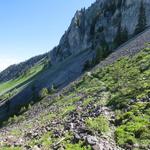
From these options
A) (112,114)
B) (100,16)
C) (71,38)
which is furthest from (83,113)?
(71,38)

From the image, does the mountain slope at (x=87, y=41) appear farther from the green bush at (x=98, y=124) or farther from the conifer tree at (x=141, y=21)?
the green bush at (x=98, y=124)

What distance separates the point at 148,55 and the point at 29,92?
Answer: 6829 cm

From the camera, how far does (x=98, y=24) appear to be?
142m

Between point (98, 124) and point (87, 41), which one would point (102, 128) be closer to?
point (98, 124)

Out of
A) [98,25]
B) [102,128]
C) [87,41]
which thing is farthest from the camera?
[87,41]

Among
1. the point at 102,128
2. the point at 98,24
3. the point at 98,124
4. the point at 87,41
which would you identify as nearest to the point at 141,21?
the point at 98,24

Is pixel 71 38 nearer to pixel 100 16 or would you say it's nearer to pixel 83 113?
pixel 100 16

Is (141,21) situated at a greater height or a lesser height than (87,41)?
greater

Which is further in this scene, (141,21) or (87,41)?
(87,41)

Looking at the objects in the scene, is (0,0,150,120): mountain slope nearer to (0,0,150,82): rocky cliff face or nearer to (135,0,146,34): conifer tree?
(0,0,150,82): rocky cliff face

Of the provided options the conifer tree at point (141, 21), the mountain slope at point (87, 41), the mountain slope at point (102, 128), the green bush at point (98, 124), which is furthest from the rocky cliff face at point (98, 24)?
the green bush at point (98, 124)

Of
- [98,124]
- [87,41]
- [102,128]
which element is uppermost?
[87,41]

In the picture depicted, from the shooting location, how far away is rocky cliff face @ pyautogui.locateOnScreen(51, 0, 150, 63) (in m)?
116

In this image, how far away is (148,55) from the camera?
213 feet
